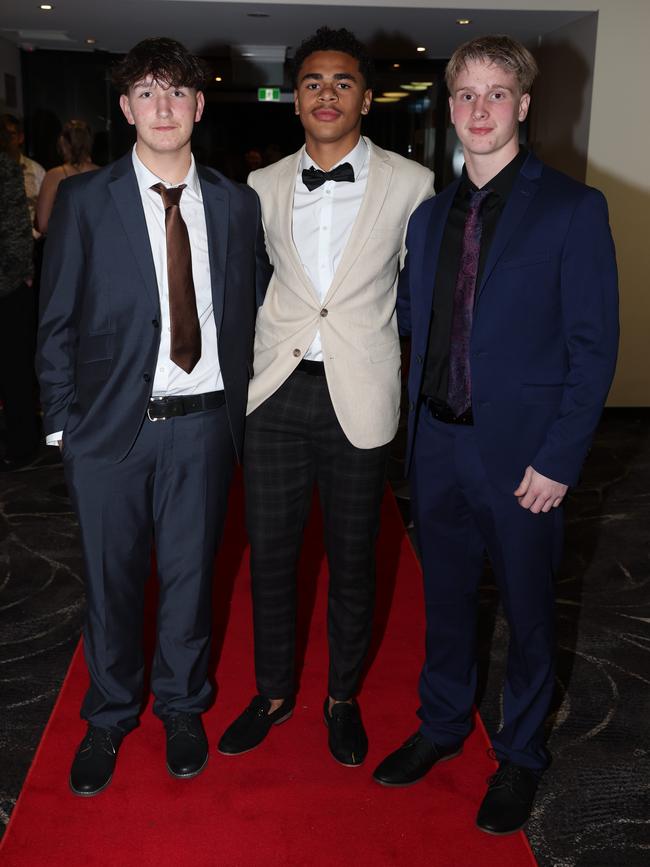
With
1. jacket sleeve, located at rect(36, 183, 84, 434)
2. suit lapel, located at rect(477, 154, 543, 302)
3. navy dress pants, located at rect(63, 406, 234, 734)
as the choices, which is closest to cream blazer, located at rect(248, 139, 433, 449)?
navy dress pants, located at rect(63, 406, 234, 734)

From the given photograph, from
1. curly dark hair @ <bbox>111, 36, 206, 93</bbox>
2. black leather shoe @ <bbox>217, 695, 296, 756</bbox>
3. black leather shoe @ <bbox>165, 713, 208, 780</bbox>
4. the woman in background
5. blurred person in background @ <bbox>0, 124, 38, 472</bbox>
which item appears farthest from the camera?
the woman in background

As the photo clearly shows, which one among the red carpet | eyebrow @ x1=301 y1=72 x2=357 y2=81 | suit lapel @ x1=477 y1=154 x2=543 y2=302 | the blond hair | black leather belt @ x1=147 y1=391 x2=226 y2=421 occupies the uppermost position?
the blond hair

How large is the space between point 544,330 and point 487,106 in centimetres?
56

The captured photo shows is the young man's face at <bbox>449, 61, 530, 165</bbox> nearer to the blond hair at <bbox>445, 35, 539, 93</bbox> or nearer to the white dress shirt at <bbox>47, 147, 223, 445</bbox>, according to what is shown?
the blond hair at <bbox>445, 35, 539, 93</bbox>

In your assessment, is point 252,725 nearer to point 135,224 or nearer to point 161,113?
point 135,224

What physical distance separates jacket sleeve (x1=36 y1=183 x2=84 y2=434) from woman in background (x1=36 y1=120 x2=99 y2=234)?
4.06m

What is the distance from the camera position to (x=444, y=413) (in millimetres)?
2355

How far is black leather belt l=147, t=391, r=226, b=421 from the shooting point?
2424 mm

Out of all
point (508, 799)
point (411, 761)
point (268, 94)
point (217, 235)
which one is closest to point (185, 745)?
point (411, 761)

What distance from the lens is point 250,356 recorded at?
8.49ft

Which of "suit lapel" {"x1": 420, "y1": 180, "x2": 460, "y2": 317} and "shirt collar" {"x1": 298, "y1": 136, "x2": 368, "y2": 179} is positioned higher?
"shirt collar" {"x1": 298, "y1": 136, "x2": 368, "y2": 179}

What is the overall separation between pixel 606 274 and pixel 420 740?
138cm

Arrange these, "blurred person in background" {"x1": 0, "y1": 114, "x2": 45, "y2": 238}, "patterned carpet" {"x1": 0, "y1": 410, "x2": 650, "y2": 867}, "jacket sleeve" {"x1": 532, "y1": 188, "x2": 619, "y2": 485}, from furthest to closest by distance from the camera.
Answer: "blurred person in background" {"x1": 0, "y1": 114, "x2": 45, "y2": 238}
"patterned carpet" {"x1": 0, "y1": 410, "x2": 650, "y2": 867}
"jacket sleeve" {"x1": 532, "y1": 188, "x2": 619, "y2": 485}

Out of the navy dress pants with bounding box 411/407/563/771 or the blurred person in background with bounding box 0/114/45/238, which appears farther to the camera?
the blurred person in background with bounding box 0/114/45/238
